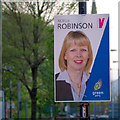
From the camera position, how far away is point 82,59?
10883 mm

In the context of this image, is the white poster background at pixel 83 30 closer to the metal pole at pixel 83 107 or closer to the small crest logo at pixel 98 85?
the metal pole at pixel 83 107

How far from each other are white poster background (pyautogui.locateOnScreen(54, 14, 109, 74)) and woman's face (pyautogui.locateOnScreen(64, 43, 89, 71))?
25cm

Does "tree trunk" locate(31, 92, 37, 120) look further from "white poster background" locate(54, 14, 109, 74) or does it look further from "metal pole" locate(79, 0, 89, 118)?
"white poster background" locate(54, 14, 109, 74)

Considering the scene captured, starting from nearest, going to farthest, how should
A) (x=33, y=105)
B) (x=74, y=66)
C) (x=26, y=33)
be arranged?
1. (x=74, y=66)
2. (x=26, y=33)
3. (x=33, y=105)

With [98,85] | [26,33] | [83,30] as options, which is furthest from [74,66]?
[26,33]

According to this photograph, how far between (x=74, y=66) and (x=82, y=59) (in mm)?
327

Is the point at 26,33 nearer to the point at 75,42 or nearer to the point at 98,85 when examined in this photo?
the point at 75,42

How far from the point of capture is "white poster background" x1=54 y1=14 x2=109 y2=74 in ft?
35.3

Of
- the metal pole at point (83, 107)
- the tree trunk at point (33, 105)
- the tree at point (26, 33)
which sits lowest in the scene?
the tree trunk at point (33, 105)

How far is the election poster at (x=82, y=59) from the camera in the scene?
10.8 metres

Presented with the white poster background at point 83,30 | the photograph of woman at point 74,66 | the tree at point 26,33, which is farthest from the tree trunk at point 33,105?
the white poster background at point 83,30

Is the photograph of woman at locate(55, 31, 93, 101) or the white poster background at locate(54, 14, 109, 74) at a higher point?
the white poster background at locate(54, 14, 109, 74)

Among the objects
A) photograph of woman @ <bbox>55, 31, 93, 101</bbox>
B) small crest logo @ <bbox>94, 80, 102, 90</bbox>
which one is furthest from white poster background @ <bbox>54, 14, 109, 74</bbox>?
small crest logo @ <bbox>94, 80, 102, 90</bbox>

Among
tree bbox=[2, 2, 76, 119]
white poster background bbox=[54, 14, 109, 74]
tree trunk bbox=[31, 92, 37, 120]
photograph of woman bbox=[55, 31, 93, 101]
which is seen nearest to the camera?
white poster background bbox=[54, 14, 109, 74]
